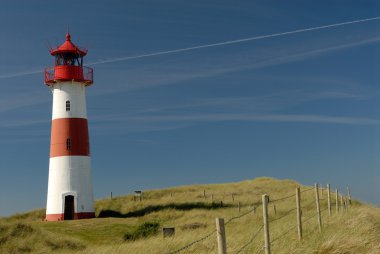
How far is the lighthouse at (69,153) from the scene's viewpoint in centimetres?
3416

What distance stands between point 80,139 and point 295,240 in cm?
2383

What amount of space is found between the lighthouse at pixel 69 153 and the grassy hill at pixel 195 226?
207cm

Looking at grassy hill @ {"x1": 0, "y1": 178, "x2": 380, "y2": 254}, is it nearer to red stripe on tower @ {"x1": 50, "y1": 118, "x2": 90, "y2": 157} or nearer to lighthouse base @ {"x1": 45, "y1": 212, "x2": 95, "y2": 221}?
lighthouse base @ {"x1": 45, "y1": 212, "x2": 95, "y2": 221}

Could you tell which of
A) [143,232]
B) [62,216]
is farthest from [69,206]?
[143,232]

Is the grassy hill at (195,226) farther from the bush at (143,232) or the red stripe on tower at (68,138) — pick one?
the red stripe on tower at (68,138)

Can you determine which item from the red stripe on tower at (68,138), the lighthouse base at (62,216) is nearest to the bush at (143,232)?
the lighthouse base at (62,216)

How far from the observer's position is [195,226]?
80.1 ft

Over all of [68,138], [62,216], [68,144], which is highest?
[68,138]

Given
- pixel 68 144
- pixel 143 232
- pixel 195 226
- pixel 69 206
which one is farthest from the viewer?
pixel 69 206

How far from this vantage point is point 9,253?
18.8 meters

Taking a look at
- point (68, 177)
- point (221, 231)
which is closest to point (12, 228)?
point (68, 177)

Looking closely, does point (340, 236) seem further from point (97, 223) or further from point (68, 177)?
point (68, 177)

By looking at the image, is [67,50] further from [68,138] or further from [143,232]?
[143,232]

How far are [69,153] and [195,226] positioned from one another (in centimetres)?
1285
